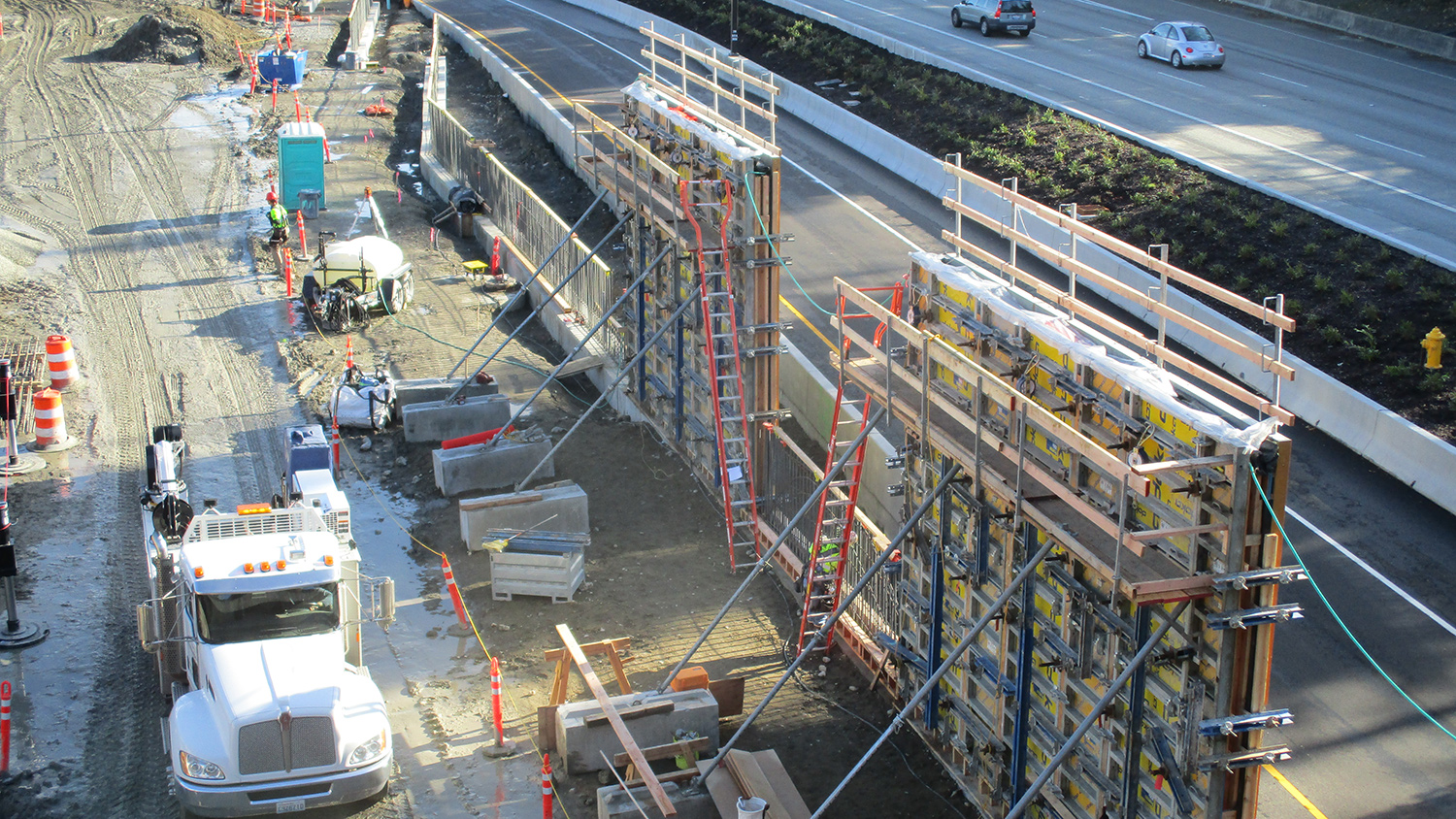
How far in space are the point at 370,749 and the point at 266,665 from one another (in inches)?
50.9

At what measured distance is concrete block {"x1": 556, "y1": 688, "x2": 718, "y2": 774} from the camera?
14.0 metres

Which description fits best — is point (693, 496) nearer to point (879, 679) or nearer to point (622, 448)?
point (622, 448)

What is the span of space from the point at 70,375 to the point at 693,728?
15.3m

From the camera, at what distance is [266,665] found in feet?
42.9

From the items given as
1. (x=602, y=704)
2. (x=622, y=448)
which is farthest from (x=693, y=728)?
(x=622, y=448)

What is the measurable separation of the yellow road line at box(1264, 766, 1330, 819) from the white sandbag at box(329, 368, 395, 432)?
1478 centimetres

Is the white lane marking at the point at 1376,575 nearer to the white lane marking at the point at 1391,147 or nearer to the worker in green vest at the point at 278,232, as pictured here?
the white lane marking at the point at 1391,147

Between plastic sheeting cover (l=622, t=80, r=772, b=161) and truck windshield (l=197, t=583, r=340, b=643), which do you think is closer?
truck windshield (l=197, t=583, r=340, b=643)

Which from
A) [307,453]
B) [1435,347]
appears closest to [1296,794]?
[1435,347]

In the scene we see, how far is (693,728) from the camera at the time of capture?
14227mm

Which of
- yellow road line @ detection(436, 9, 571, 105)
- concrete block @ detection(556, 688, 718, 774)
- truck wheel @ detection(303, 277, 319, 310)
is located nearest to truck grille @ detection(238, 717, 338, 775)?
concrete block @ detection(556, 688, 718, 774)

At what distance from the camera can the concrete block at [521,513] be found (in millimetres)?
18906

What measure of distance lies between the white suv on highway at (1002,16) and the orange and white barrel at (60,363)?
107 ft

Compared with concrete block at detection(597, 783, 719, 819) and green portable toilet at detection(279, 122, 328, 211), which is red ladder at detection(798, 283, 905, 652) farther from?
green portable toilet at detection(279, 122, 328, 211)
